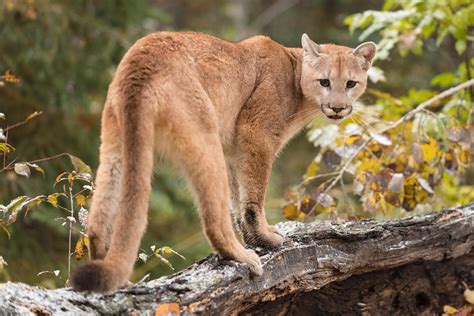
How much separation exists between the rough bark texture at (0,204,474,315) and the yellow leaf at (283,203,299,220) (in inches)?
43.1

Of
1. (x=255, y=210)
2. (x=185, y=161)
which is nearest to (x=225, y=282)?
(x=185, y=161)

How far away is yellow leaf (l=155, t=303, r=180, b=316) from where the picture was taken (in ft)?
14.1

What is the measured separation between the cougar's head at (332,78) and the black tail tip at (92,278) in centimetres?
268

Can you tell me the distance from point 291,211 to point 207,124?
2.52m

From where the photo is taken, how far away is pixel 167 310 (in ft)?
14.2

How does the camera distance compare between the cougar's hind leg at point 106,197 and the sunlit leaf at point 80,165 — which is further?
the sunlit leaf at point 80,165

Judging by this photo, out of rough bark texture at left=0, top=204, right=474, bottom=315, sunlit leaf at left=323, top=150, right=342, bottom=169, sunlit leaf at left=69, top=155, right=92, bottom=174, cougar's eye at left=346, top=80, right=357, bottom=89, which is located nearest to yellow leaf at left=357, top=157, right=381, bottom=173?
sunlit leaf at left=323, top=150, right=342, bottom=169

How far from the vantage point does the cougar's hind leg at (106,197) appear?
15.3ft

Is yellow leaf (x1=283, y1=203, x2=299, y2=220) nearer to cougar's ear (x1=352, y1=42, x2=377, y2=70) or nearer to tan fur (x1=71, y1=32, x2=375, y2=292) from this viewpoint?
tan fur (x1=71, y1=32, x2=375, y2=292)

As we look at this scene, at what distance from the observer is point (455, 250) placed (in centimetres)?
575

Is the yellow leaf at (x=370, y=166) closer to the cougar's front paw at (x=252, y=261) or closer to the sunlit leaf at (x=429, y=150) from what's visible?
the sunlit leaf at (x=429, y=150)

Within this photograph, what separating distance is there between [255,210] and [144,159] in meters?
1.54

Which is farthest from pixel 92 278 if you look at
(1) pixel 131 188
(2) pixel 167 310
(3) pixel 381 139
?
(3) pixel 381 139

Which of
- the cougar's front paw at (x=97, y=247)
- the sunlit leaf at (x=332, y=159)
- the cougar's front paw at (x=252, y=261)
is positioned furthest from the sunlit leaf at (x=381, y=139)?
the cougar's front paw at (x=97, y=247)
